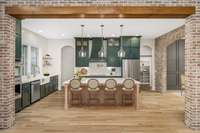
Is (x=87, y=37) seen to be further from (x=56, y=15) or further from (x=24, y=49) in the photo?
(x=56, y=15)

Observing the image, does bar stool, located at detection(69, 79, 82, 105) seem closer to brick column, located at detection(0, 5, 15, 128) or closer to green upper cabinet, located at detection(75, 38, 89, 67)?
brick column, located at detection(0, 5, 15, 128)

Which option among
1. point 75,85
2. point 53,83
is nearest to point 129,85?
point 75,85

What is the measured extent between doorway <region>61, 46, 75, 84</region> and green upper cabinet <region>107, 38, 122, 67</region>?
8.39 ft

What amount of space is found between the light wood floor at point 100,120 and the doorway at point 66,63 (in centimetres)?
559

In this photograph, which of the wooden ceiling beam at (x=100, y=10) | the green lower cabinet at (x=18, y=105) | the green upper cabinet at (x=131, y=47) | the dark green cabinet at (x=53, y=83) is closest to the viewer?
the wooden ceiling beam at (x=100, y=10)

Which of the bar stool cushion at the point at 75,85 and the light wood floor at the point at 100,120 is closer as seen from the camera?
the light wood floor at the point at 100,120

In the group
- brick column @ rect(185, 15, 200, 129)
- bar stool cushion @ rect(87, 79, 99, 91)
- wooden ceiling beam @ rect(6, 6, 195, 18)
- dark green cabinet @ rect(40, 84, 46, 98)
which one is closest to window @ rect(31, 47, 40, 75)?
dark green cabinet @ rect(40, 84, 46, 98)

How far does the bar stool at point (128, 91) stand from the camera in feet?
25.3

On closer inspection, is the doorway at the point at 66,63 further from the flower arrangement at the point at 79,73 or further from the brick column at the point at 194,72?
the brick column at the point at 194,72

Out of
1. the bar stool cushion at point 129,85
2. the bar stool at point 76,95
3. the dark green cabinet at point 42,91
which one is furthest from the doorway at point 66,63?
the bar stool cushion at point 129,85

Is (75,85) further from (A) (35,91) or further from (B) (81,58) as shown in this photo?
(B) (81,58)

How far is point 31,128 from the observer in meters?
5.27

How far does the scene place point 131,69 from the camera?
11.6 metres

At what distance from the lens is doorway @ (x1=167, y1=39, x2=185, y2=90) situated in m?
13.2
